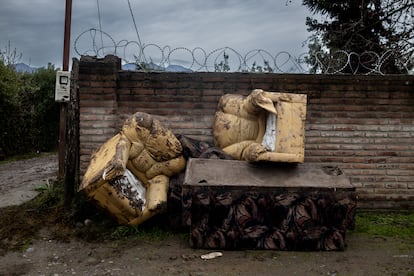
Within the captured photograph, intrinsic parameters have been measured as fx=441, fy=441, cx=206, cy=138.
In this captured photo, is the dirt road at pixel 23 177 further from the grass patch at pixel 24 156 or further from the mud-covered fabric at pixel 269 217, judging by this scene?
the mud-covered fabric at pixel 269 217

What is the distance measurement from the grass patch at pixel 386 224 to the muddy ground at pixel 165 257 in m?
0.17

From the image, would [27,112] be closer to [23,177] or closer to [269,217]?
[23,177]

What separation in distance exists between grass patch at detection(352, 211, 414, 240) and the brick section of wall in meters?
0.16

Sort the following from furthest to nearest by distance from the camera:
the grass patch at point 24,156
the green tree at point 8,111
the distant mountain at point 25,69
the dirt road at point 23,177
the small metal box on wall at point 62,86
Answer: the distant mountain at point 25,69 < the green tree at point 8,111 < the grass patch at point 24,156 < the small metal box on wall at point 62,86 < the dirt road at point 23,177

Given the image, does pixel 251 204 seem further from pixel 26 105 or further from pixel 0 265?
pixel 26 105

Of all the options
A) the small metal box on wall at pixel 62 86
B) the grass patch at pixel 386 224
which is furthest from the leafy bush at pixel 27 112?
the grass patch at pixel 386 224

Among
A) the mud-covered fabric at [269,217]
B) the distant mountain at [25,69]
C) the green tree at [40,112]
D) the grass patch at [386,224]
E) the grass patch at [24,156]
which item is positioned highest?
the distant mountain at [25,69]

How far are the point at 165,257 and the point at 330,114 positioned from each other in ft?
9.28

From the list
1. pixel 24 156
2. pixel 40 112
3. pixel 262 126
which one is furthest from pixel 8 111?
pixel 262 126

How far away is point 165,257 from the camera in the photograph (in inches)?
161

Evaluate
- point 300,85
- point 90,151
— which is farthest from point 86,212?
point 300,85

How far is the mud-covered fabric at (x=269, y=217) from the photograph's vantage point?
4.16 metres

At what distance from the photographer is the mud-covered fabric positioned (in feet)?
13.7

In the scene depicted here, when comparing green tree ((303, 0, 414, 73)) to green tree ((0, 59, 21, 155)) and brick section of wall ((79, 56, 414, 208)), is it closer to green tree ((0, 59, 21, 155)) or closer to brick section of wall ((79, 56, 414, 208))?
brick section of wall ((79, 56, 414, 208))
